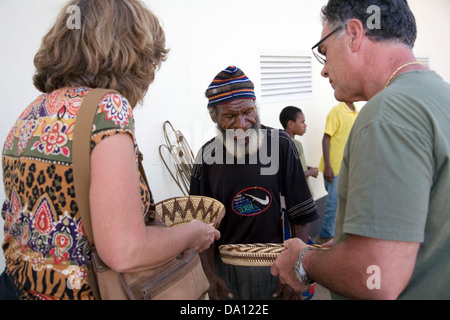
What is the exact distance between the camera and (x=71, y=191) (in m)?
1.01

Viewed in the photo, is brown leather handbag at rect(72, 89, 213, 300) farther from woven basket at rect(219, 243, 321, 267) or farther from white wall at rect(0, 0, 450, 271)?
white wall at rect(0, 0, 450, 271)

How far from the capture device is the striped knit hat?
2.28m

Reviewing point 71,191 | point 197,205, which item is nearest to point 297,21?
point 197,205

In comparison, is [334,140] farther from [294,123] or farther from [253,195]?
[253,195]

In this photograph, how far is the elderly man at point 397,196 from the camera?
0.96m

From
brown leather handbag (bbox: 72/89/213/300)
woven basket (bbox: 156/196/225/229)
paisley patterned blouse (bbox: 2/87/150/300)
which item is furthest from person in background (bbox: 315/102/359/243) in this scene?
paisley patterned blouse (bbox: 2/87/150/300)

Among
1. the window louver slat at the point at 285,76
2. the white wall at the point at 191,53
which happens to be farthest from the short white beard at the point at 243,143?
the window louver slat at the point at 285,76

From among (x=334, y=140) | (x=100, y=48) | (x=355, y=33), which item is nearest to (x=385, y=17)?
(x=355, y=33)

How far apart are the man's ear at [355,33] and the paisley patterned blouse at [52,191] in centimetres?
82

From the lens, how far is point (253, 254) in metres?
1.67

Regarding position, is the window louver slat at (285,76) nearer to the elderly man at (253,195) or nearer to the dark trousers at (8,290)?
the elderly man at (253,195)

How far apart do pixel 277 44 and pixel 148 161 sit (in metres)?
2.37

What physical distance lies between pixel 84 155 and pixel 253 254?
0.97m
